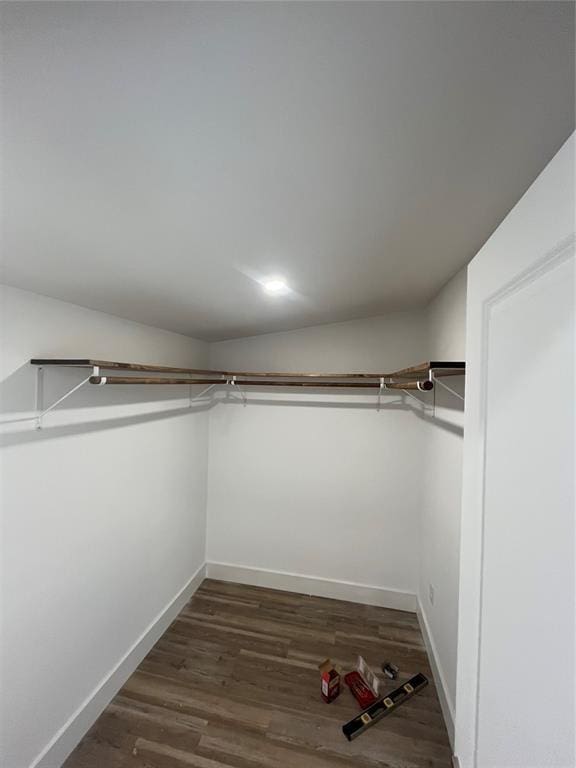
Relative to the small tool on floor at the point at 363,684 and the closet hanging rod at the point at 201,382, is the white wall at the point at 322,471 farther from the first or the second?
the small tool on floor at the point at 363,684

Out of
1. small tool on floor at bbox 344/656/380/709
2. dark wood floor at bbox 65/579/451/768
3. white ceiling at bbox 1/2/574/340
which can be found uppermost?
white ceiling at bbox 1/2/574/340

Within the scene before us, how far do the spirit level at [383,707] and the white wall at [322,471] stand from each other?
78cm

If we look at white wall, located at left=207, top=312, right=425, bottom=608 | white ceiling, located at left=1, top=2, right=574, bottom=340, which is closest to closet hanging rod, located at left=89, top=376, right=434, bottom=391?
white wall, located at left=207, top=312, right=425, bottom=608

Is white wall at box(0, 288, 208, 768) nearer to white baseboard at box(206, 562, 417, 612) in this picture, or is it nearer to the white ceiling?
the white ceiling

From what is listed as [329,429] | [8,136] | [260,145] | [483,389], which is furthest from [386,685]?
[8,136]

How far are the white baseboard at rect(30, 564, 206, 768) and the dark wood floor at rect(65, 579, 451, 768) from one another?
5 cm

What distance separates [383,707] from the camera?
1.90 metres

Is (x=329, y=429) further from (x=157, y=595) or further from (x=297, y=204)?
(x=297, y=204)

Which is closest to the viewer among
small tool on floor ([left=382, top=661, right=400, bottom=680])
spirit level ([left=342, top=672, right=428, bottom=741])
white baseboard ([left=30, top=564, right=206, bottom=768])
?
white baseboard ([left=30, top=564, right=206, bottom=768])

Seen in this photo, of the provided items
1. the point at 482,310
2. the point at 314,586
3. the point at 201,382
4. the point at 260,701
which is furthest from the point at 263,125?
the point at 314,586

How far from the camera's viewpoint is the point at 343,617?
271 cm

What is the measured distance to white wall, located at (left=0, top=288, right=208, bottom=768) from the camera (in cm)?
139

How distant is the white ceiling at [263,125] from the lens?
51 centimetres

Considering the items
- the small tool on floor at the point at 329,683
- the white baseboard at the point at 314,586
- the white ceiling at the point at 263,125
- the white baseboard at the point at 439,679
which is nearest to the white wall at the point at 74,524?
the white ceiling at the point at 263,125
